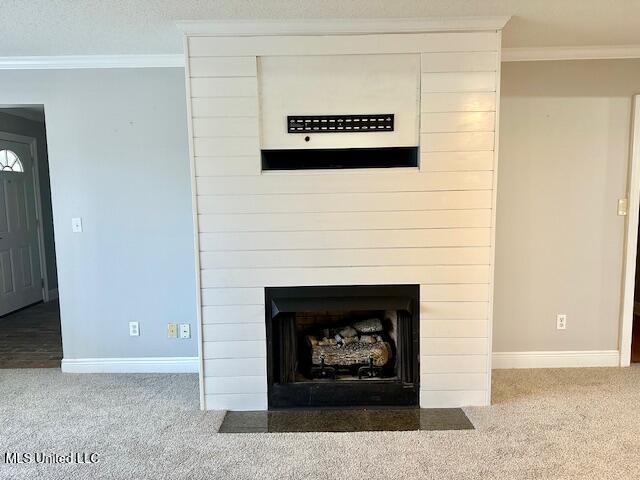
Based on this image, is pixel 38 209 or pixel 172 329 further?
pixel 38 209

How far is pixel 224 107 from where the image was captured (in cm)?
232

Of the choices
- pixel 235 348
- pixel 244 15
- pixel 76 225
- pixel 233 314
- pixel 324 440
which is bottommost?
pixel 324 440

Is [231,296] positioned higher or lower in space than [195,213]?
lower

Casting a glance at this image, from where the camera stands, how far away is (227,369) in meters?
2.48

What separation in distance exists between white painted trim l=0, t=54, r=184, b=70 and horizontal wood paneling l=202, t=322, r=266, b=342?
1.85m

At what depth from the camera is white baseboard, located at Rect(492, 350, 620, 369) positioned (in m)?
3.05

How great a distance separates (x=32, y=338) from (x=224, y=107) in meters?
3.18

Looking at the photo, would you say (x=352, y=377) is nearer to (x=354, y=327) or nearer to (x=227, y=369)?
(x=354, y=327)

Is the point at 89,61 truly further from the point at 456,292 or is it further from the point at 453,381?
the point at 453,381

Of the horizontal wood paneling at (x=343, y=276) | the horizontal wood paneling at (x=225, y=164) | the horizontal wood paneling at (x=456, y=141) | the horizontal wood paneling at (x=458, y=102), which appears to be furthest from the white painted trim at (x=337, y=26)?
the horizontal wood paneling at (x=343, y=276)

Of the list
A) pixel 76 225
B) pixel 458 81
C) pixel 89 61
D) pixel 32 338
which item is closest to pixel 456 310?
pixel 458 81

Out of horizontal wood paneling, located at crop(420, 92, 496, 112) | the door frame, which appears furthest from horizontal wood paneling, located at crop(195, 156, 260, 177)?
the door frame

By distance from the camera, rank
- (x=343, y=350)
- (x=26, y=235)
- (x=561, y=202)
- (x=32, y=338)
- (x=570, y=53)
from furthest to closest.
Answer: (x=26, y=235), (x=32, y=338), (x=561, y=202), (x=570, y=53), (x=343, y=350)

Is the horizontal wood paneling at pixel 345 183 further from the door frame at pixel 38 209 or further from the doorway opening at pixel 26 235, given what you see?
the door frame at pixel 38 209
